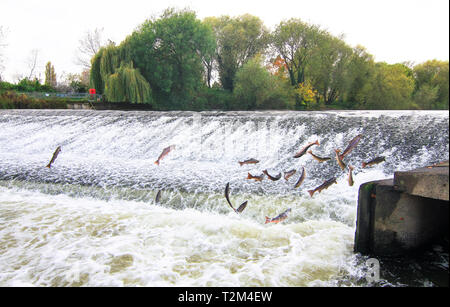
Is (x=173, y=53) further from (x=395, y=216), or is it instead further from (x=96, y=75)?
(x=395, y=216)

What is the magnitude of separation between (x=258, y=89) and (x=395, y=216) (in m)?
22.2

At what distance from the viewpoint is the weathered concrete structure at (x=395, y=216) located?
114 inches

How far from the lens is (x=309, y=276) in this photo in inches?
117

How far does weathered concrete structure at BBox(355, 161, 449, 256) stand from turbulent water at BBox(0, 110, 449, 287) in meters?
0.23

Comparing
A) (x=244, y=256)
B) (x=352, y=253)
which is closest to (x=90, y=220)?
(x=244, y=256)

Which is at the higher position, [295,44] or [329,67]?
[295,44]

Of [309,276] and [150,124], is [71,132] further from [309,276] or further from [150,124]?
[309,276]

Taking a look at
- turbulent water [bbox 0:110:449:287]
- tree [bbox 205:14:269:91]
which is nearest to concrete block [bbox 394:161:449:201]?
turbulent water [bbox 0:110:449:287]

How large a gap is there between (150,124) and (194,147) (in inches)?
102

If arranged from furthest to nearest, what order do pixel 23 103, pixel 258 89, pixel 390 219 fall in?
1. pixel 258 89
2. pixel 23 103
3. pixel 390 219

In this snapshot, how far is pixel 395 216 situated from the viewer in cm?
299

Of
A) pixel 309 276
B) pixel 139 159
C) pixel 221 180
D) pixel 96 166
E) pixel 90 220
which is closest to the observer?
pixel 309 276

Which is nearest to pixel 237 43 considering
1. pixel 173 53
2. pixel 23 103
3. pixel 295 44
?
pixel 295 44
